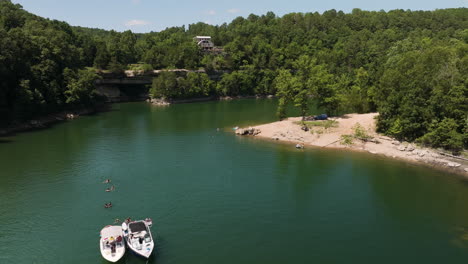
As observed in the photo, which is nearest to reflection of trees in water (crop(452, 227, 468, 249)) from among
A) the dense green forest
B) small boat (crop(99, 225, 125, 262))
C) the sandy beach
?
the sandy beach

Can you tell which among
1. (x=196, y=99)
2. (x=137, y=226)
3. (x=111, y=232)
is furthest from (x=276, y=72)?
(x=111, y=232)

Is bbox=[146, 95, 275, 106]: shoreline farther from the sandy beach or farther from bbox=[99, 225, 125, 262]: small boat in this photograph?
bbox=[99, 225, 125, 262]: small boat

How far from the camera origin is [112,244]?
120 feet

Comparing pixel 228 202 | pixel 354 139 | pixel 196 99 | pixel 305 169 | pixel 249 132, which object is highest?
pixel 196 99

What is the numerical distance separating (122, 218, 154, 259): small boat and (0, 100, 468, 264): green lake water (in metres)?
1.37

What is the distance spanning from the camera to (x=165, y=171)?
61531 millimetres

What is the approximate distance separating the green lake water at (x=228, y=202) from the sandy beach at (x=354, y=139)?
4047 mm

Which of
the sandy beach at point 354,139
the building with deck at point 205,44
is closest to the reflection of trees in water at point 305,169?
the sandy beach at point 354,139

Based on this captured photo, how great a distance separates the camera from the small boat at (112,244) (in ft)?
117

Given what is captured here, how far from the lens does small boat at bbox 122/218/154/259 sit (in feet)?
118

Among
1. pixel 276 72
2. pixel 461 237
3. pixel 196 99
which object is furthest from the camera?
pixel 276 72

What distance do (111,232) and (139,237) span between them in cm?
346

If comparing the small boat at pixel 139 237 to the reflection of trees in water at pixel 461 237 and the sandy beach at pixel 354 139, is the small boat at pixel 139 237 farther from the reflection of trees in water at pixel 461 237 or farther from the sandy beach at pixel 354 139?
the sandy beach at pixel 354 139

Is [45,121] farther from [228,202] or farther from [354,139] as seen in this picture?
[354,139]
